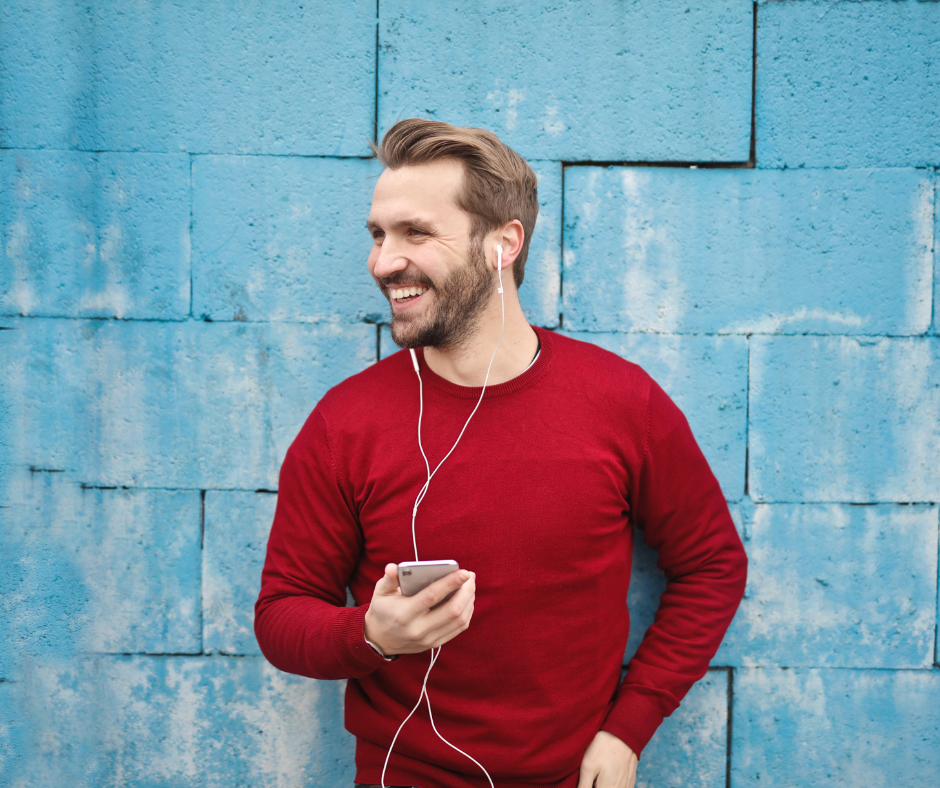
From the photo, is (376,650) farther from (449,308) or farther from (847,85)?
(847,85)

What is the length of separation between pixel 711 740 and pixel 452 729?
3.58 feet

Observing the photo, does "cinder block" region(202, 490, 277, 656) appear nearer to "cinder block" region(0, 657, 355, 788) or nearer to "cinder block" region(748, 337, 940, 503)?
"cinder block" region(0, 657, 355, 788)

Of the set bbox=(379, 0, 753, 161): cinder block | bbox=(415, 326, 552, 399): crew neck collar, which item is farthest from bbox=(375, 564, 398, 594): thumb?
bbox=(379, 0, 753, 161): cinder block

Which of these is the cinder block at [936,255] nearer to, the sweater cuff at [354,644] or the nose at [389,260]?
the nose at [389,260]

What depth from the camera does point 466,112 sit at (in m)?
2.22

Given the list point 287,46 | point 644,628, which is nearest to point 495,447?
point 644,628

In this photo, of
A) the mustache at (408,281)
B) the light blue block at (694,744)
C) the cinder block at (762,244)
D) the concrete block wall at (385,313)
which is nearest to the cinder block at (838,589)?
the concrete block wall at (385,313)

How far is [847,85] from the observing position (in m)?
2.22

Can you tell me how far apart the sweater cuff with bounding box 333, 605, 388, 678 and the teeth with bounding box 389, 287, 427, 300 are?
2.86ft

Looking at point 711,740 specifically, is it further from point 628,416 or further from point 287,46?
point 287,46

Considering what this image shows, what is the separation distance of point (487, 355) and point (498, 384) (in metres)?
0.10

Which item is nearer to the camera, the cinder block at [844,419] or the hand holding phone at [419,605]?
the hand holding phone at [419,605]

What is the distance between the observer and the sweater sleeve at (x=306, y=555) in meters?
1.75

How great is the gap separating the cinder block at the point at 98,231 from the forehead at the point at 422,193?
917mm
